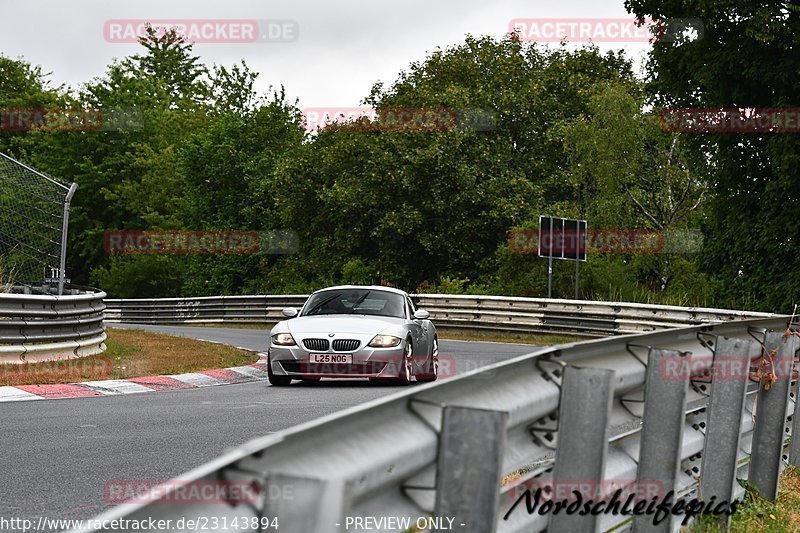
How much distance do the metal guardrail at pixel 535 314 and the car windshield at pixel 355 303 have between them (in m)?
7.06

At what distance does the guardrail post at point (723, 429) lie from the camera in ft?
18.1

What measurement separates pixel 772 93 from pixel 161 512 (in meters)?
27.2

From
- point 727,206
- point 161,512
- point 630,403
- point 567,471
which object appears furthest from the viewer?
point 727,206

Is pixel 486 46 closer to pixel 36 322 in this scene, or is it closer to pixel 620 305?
pixel 620 305

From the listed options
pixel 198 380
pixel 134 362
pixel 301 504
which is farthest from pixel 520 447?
pixel 134 362

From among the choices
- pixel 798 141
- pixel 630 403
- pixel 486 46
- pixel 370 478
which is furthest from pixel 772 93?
pixel 486 46

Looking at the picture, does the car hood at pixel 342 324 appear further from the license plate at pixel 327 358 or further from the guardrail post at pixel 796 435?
the guardrail post at pixel 796 435

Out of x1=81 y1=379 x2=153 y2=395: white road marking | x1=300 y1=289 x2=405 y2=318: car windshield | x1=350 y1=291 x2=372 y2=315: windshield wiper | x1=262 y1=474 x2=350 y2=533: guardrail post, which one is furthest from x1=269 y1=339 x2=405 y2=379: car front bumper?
x1=262 y1=474 x2=350 y2=533: guardrail post

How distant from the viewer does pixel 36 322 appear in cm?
1578

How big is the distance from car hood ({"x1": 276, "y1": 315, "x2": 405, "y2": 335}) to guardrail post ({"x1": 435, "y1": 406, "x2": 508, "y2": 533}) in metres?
11.6

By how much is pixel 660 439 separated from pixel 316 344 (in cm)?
1008

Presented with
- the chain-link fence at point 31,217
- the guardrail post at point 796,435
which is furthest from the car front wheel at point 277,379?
the guardrail post at point 796,435

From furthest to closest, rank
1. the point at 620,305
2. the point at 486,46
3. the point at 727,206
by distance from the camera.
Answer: the point at 486,46 → the point at 727,206 → the point at 620,305

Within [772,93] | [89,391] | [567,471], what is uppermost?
[772,93]
